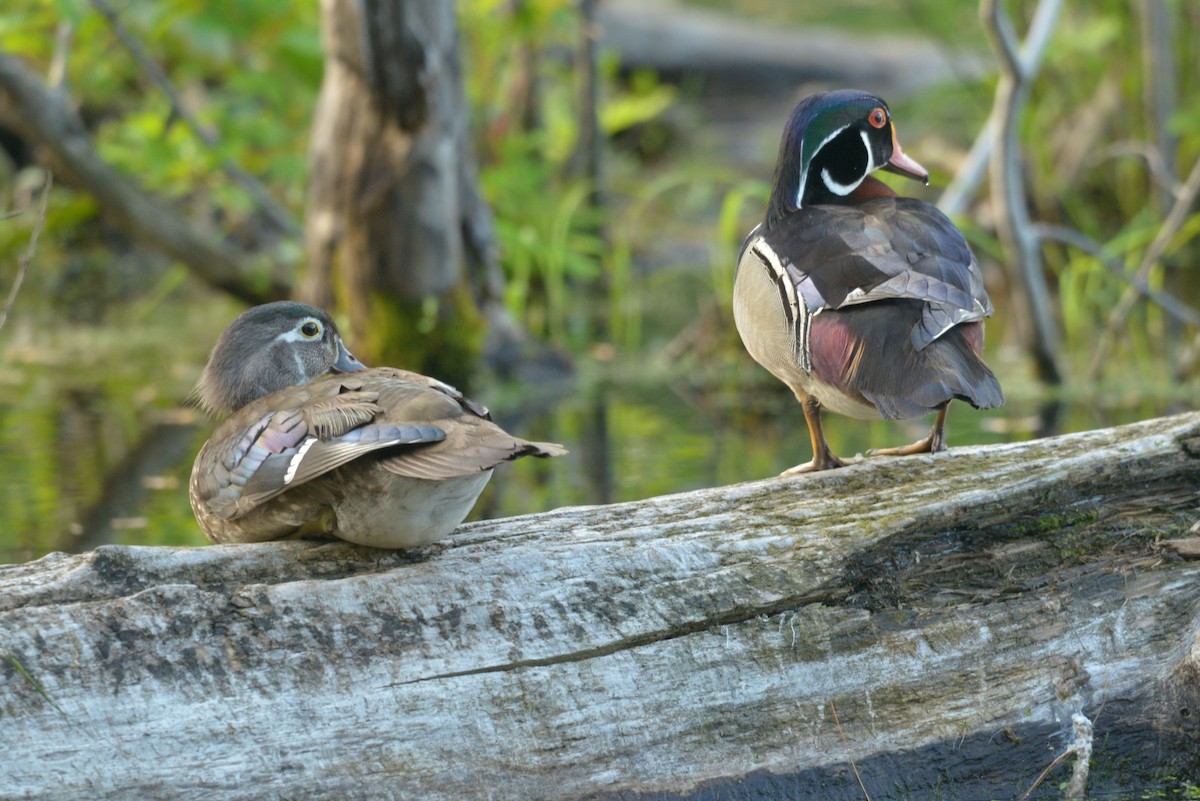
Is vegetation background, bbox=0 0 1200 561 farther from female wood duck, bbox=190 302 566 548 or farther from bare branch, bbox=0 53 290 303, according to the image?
female wood duck, bbox=190 302 566 548

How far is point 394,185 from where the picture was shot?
690 centimetres

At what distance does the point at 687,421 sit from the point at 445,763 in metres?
4.19

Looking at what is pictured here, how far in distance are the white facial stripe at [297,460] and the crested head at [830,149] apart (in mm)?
1447

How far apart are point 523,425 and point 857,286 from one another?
141 inches

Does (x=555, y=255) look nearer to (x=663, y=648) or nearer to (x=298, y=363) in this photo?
(x=298, y=363)

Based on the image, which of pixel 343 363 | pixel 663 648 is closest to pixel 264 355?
pixel 343 363

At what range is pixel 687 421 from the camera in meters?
6.65

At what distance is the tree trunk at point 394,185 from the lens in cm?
672

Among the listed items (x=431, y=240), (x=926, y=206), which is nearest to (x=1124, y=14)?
(x=431, y=240)

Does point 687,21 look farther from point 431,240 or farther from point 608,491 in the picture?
point 608,491

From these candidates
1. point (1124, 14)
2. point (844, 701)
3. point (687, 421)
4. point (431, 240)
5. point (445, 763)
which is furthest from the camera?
point (1124, 14)

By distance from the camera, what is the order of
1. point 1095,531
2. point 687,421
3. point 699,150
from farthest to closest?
point 699,150 → point 687,421 → point 1095,531

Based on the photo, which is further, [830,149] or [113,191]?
[113,191]

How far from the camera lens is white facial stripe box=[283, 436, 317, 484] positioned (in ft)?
8.79
